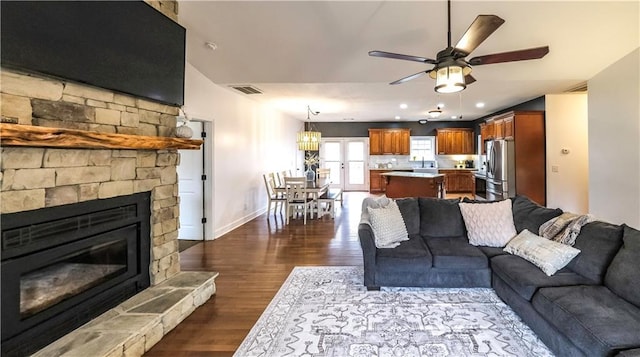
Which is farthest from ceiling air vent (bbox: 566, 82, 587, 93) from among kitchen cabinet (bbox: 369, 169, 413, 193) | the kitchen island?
kitchen cabinet (bbox: 369, 169, 413, 193)

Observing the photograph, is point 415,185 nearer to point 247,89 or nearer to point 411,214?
point 411,214

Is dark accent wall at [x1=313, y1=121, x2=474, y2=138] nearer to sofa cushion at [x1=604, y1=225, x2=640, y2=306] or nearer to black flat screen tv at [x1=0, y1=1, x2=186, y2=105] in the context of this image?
black flat screen tv at [x1=0, y1=1, x2=186, y2=105]

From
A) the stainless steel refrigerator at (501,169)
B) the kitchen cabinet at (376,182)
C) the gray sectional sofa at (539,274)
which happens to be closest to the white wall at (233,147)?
the gray sectional sofa at (539,274)

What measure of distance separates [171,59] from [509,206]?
391 cm

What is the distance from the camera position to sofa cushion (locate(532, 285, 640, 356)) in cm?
174

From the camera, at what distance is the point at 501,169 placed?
7.38m

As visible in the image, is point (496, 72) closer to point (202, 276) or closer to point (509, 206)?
point (509, 206)

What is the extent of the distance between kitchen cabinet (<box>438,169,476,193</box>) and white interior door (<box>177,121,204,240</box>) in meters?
8.57

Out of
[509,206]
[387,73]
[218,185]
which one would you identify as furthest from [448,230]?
[218,185]

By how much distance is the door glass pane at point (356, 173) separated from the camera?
490 inches

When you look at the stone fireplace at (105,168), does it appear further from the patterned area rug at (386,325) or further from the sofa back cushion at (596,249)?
the sofa back cushion at (596,249)

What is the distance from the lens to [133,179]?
2.76 m

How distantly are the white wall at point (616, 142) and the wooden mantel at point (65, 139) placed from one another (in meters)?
5.79

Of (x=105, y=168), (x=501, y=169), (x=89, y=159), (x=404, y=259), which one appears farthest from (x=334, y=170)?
(x=89, y=159)
